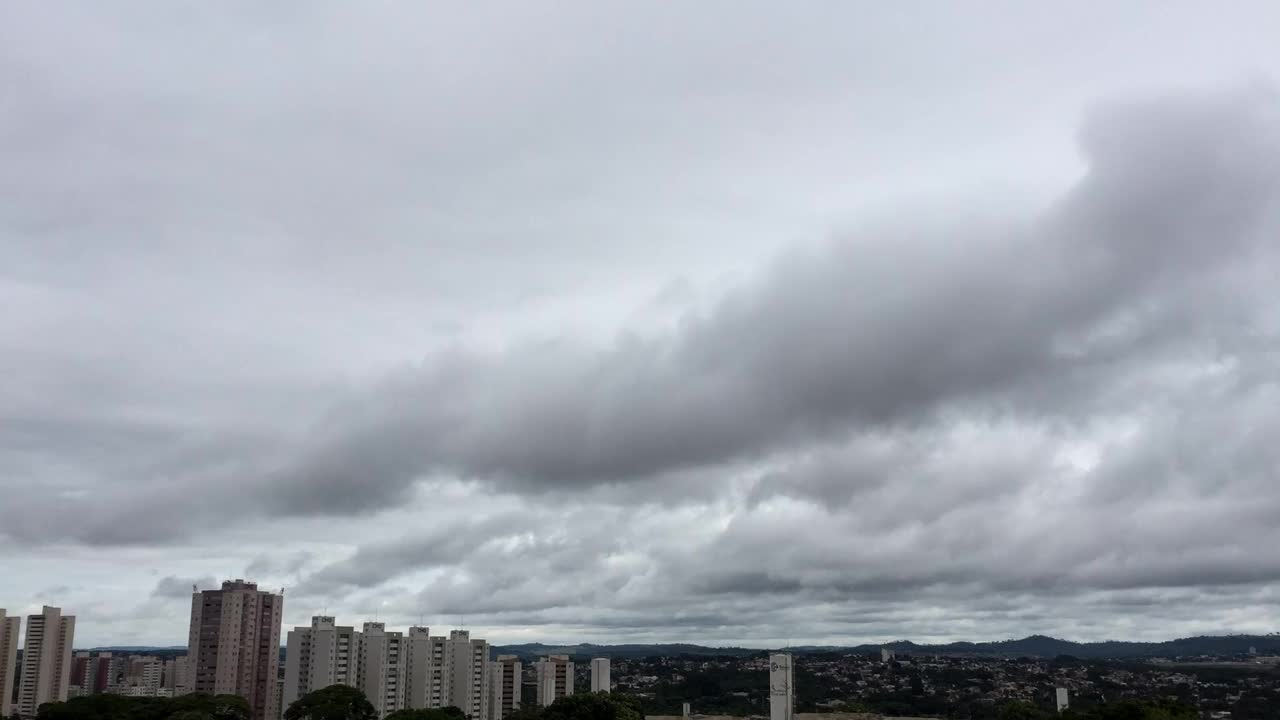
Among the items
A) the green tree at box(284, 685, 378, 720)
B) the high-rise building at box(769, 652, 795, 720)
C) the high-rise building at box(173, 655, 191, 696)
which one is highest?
the high-rise building at box(769, 652, 795, 720)

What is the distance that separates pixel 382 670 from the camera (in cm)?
12144

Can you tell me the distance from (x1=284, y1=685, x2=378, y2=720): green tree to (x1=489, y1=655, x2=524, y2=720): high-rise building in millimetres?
40519

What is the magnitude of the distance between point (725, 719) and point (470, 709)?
162 feet

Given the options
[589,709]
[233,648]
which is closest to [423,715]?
[589,709]

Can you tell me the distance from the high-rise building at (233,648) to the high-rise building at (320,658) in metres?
15.2

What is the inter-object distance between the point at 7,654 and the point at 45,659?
291 inches

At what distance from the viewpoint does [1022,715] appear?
336ft

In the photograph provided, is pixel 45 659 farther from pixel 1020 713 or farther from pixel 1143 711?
pixel 1143 711

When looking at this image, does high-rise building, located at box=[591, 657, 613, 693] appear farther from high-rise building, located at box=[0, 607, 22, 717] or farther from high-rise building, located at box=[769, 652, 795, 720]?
high-rise building, located at box=[0, 607, 22, 717]

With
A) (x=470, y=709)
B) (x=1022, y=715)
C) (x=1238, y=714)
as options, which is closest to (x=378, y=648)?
(x=470, y=709)

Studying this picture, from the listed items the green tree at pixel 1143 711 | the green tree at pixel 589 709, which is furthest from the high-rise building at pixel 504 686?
the green tree at pixel 1143 711

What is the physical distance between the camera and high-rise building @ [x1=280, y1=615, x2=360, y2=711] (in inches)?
4658

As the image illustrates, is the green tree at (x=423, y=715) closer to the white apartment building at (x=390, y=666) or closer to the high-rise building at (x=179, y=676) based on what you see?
the white apartment building at (x=390, y=666)

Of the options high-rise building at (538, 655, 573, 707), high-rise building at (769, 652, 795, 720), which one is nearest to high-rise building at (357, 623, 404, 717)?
high-rise building at (538, 655, 573, 707)
